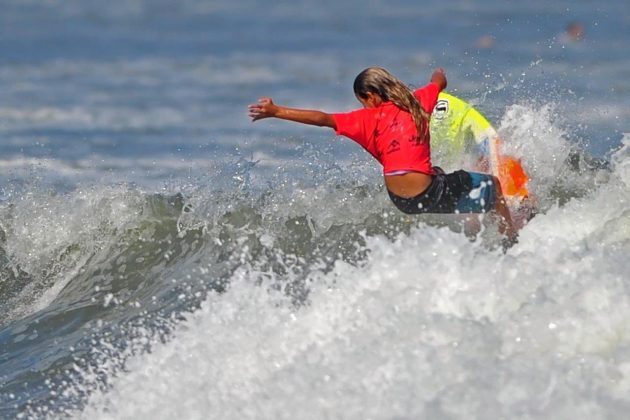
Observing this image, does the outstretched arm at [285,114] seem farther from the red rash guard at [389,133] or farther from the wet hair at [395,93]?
the wet hair at [395,93]

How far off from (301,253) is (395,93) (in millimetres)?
1925

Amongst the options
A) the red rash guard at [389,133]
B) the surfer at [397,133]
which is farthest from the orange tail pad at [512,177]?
the red rash guard at [389,133]

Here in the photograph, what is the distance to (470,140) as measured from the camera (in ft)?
32.1

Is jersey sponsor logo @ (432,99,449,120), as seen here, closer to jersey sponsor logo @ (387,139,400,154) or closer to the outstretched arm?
jersey sponsor logo @ (387,139,400,154)

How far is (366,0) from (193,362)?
22.0 metres

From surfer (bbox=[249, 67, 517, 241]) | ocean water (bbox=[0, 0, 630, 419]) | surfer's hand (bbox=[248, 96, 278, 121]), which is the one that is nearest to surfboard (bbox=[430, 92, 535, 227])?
ocean water (bbox=[0, 0, 630, 419])

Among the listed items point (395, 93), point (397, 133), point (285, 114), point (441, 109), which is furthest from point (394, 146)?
point (441, 109)

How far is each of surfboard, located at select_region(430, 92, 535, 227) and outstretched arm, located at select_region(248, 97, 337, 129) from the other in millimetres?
1706

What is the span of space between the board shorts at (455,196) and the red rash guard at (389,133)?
184 millimetres

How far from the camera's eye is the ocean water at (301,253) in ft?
18.4

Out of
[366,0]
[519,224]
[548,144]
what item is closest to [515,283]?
[519,224]

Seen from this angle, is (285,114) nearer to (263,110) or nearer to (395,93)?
(263,110)

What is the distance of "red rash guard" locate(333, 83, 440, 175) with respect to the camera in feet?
27.0

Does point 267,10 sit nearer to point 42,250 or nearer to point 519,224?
point 42,250
